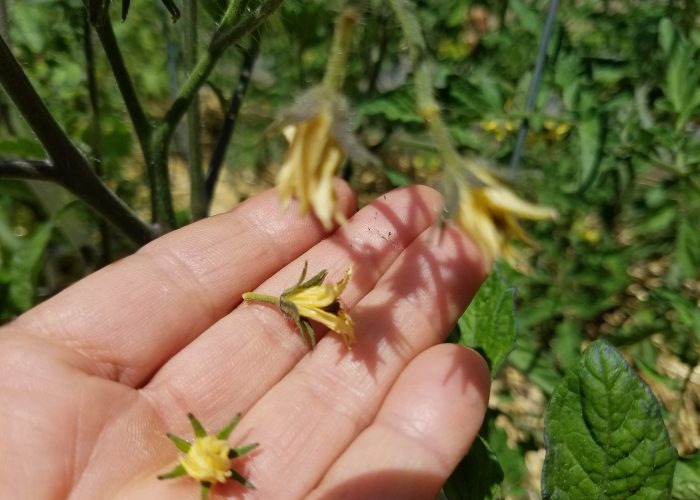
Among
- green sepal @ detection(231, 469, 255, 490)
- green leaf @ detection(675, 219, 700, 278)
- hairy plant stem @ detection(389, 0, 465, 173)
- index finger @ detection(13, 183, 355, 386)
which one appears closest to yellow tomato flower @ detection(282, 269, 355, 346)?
index finger @ detection(13, 183, 355, 386)

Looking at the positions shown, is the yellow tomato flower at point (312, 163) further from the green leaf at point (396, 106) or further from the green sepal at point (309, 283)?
Answer: the green leaf at point (396, 106)

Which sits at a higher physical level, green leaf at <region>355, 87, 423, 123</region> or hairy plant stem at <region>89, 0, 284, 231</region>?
hairy plant stem at <region>89, 0, 284, 231</region>

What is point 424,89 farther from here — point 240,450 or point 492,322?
point 240,450

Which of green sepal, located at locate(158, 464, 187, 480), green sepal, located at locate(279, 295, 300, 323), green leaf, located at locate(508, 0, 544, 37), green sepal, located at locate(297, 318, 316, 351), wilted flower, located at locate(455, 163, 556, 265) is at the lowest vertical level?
green sepal, located at locate(158, 464, 187, 480)

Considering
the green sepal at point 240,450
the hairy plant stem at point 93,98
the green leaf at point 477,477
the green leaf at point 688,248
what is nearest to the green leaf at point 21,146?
the hairy plant stem at point 93,98

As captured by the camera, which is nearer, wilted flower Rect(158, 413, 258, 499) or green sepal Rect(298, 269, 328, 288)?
wilted flower Rect(158, 413, 258, 499)

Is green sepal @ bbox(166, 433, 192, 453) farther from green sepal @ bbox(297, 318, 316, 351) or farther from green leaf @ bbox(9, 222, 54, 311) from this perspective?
green leaf @ bbox(9, 222, 54, 311)

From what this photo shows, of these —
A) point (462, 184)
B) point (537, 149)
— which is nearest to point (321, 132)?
point (462, 184)
